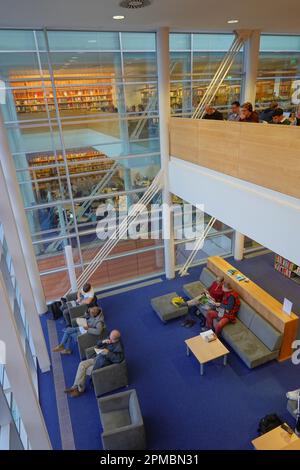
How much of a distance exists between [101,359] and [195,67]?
8098mm

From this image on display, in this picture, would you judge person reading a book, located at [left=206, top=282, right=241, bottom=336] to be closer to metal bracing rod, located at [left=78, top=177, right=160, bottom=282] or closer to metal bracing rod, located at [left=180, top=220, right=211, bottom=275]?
metal bracing rod, located at [left=180, top=220, right=211, bottom=275]

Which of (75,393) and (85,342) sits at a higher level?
(85,342)

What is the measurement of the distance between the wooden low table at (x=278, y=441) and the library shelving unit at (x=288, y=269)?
5577 millimetres

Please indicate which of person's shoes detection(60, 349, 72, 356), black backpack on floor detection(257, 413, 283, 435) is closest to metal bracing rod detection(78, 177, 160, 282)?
person's shoes detection(60, 349, 72, 356)

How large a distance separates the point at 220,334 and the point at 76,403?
11.4 ft

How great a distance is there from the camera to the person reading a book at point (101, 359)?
5.96 meters

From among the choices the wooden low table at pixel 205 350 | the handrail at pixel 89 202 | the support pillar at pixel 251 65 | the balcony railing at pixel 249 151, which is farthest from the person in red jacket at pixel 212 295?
the support pillar at pixel 251 65

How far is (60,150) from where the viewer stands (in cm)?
801

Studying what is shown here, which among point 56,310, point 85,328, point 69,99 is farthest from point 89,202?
point 85,328

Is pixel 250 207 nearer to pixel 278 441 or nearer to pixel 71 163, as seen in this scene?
pixel 278 441

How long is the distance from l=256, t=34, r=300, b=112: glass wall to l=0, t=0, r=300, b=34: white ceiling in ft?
7.71

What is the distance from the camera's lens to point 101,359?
19.6ft
